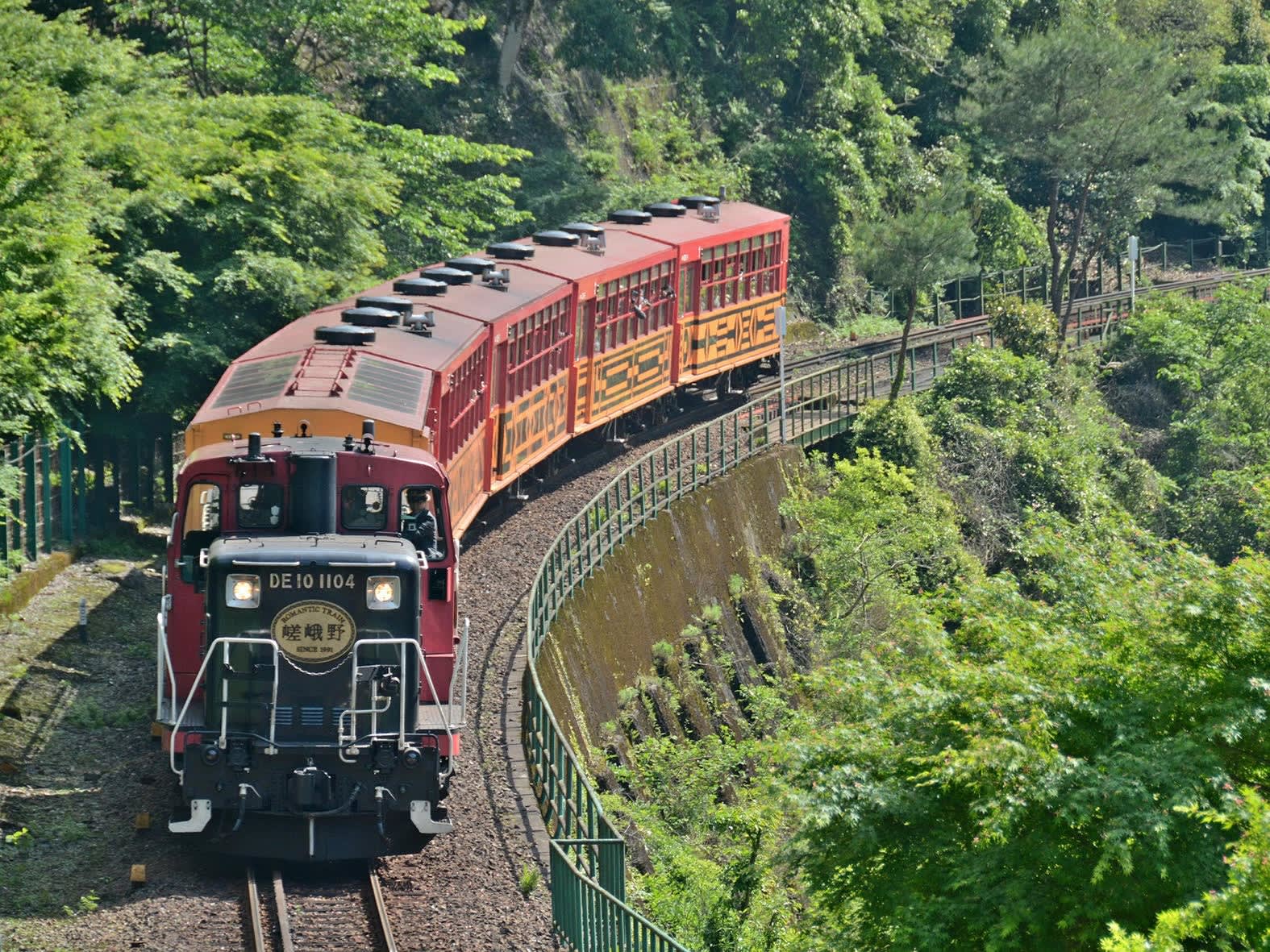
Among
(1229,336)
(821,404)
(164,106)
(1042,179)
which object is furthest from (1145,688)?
(1042,179)

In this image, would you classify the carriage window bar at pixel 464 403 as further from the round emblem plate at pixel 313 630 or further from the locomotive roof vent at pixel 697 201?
the locomotive roof vent at pixel 697 201

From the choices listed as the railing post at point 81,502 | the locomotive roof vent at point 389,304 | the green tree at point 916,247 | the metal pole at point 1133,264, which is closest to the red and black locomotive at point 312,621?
the locomotive roof vent at point 389,304

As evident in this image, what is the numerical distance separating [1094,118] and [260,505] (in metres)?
39.9

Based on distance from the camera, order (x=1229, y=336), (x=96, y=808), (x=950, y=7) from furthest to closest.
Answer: (x=950, y=7) < (x=1229, y=336) < (x=96, y=808)

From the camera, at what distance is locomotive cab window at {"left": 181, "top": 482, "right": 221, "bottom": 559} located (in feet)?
57.1

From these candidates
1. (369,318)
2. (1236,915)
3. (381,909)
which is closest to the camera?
(1236,915)

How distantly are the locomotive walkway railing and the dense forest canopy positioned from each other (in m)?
2.69

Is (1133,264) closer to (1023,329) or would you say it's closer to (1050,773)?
(1023,329)

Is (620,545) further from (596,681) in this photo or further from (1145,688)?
(1145,688)

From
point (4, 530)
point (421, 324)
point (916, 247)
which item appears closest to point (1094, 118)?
point (916, 247)

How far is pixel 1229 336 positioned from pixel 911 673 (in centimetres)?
3545

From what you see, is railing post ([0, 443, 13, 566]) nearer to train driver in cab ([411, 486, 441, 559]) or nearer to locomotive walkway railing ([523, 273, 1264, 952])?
locomotive walkway railing ([523, 273, 1264, 952])

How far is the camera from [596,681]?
85.0 ft

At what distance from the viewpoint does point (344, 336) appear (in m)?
22.8
